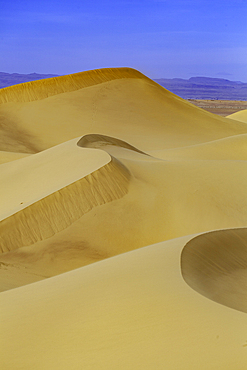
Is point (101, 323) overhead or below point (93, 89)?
below

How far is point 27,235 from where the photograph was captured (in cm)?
743

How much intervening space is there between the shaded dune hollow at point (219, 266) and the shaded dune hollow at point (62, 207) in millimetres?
3302

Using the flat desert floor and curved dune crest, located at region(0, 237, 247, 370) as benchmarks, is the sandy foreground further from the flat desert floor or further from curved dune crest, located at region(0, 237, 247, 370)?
the flat desert floor

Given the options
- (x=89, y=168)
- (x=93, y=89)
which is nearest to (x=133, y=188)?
(x=89, y=168)

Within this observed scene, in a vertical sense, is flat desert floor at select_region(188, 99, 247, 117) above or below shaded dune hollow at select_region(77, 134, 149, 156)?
above

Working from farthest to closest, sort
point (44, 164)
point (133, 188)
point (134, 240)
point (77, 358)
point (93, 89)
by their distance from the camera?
point (93, 89) → point (44, 164) → point (133, 188) → point (134, 240) → point (77, 358)

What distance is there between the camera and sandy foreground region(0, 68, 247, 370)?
3150 mm

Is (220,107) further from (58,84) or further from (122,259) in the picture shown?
(122,259)

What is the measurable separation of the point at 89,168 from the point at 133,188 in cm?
112

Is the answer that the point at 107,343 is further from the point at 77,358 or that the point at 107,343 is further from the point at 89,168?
the point at 89,168

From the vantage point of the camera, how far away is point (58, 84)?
25688 millimetres

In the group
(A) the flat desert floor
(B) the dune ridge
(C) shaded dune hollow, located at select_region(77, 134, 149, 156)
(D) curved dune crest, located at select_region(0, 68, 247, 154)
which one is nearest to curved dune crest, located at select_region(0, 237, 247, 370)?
(C) shaded dune hollow, located at select_region(77, 134, 149, 156)

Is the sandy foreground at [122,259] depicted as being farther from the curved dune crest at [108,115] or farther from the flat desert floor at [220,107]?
the flat desert floor at [220,107]

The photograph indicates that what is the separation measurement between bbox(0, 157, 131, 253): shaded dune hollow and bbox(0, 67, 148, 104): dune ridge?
673 inches
